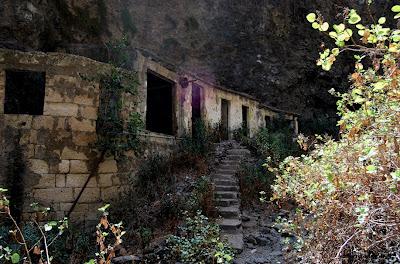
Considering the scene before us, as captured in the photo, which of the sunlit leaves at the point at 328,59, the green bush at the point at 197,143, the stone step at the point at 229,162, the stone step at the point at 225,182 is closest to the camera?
the sunlit leaves at the point at 328,59

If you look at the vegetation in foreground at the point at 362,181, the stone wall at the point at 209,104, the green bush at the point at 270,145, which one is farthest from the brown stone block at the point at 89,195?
the green bush at the point at 270,145

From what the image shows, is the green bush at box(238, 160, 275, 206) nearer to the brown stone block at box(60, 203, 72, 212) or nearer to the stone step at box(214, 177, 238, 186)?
the stone step at box(214, 177, 238, 186)

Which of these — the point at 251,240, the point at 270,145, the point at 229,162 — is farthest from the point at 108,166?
the point at 270,145

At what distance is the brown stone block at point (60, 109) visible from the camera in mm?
6859

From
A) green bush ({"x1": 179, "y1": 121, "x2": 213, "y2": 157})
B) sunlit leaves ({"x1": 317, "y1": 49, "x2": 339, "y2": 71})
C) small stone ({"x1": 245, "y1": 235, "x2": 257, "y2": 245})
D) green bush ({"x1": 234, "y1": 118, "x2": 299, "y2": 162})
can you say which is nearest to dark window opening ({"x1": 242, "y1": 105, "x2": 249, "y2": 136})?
green bush ({"x1": 234, "y1": 118, "x2": 299, "y2": 162})

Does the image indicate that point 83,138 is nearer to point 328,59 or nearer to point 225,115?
point 328,59

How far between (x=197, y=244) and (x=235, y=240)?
3.50ft

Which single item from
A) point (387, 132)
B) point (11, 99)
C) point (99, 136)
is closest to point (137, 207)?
point (99, 136)

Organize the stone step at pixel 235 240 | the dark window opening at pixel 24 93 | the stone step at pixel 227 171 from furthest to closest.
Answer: the stone step at pixel 227 171, the dark window opening at pixel 24 93, the stone step at pixel 235 240

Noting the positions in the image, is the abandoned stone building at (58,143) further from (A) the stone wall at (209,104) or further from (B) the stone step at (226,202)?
(B) the stone step at (226,202)

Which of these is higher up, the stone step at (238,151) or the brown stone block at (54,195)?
the stone step at (238,151)

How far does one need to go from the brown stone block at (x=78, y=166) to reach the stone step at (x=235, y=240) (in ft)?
10.9

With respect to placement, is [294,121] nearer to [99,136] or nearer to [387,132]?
[99,136]

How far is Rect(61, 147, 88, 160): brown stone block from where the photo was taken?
687 cm
